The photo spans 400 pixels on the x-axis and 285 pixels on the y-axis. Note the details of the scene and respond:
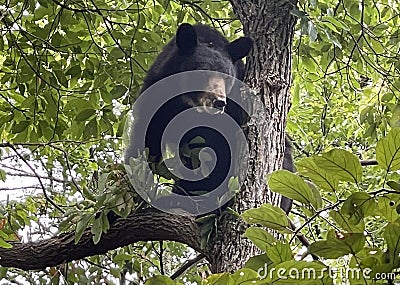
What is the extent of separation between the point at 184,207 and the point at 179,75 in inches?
52.8

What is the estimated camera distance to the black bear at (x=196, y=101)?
2.87 m

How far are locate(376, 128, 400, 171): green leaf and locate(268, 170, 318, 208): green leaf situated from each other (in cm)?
14

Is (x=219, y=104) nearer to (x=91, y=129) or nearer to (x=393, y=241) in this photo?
(x=91, y=129)

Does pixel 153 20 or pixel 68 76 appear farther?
pixel 153 20

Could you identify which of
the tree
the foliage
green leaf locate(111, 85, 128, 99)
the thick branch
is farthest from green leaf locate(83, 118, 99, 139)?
the foliage

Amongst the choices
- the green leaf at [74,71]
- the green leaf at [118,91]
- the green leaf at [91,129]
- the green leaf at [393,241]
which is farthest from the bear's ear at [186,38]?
the green leaf at [393,241]

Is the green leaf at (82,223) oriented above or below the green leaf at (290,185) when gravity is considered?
above

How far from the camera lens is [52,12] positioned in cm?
337

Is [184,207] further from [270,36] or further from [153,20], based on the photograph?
[153,20]

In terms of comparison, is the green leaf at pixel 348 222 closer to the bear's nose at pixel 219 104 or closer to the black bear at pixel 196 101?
Answer: the black bear at pixel 196 101

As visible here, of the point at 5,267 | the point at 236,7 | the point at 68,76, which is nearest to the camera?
the point at 236,7

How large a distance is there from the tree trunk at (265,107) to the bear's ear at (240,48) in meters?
0.04

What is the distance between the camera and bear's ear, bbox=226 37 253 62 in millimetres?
2630

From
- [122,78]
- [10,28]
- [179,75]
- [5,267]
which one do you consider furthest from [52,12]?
[5,267]
